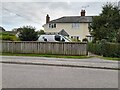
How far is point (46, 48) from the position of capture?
2478cm

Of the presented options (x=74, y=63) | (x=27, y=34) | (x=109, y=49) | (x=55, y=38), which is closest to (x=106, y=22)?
(x=55, y=38)

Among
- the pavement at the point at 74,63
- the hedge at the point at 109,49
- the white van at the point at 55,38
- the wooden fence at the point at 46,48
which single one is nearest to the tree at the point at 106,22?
the white van at the point at 55,38

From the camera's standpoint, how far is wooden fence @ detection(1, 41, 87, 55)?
23812mm

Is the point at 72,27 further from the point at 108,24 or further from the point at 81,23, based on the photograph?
the point at 108,24

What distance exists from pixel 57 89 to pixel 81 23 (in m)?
48.7

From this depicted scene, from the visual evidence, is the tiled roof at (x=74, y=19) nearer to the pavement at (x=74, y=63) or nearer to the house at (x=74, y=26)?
the house at (x=74, y=26)

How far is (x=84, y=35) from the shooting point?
55.5 metres

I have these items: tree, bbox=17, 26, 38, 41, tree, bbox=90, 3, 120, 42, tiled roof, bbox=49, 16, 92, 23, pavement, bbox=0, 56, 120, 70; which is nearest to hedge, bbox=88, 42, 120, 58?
pavement, bbox=0, 56, 120, 70

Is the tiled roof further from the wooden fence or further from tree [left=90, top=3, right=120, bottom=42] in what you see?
the wooden fence

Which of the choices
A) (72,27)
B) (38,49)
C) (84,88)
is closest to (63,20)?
(72,27)

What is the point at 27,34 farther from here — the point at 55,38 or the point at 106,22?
the point at 106,22

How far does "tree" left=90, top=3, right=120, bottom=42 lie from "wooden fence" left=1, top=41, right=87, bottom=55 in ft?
32.2

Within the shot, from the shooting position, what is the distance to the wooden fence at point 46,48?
78.1 feet

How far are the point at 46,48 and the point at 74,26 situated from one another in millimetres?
31992
